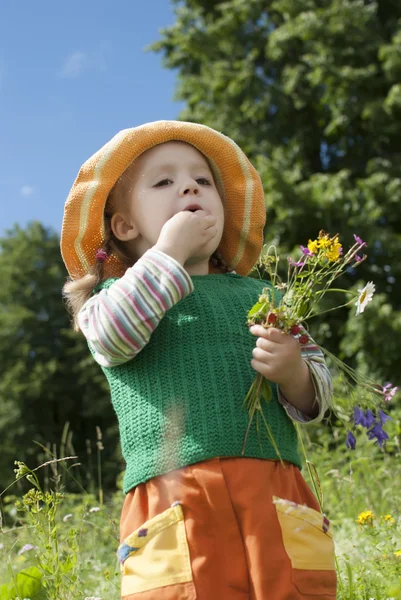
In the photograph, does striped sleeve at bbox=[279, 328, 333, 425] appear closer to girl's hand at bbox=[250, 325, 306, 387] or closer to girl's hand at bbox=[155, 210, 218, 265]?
girl's hand at bbox=[250, 325, 306, 387]

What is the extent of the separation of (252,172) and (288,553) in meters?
1.25

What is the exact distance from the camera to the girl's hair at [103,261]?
2.09 metres

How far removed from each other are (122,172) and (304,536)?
3.76 feet

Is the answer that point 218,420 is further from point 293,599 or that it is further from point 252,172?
point 252,172

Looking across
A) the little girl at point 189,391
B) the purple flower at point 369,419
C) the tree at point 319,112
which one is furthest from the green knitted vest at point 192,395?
the tree at point 319,112

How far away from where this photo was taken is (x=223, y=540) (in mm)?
1604

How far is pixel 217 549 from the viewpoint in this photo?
1594 millimetres

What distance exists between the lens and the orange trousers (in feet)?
5.10

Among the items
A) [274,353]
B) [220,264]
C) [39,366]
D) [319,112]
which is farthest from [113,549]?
[39,366]

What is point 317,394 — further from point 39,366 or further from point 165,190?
point 39,366

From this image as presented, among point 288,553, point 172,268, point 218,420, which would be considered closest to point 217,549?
point 288,553

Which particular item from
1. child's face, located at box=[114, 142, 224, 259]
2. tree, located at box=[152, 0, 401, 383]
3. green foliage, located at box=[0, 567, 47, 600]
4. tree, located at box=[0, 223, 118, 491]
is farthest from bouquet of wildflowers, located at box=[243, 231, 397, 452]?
tree, located at box=[0, 223, 118, 491]

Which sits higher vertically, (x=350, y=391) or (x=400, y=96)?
(x=400, y=96)

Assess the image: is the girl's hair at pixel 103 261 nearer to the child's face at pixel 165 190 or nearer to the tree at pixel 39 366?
the child's face at pixel 165 190
